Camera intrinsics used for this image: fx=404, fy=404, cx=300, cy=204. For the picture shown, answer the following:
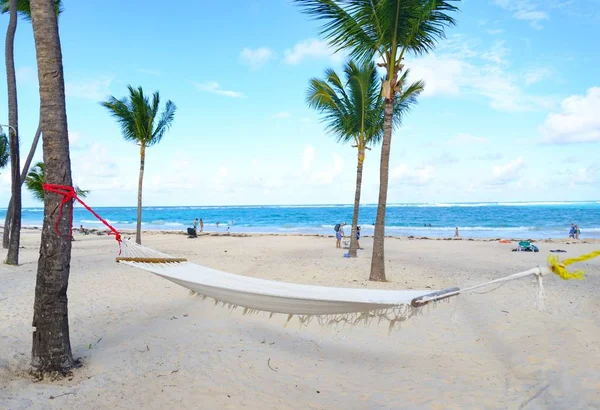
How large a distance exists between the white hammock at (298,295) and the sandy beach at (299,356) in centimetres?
64

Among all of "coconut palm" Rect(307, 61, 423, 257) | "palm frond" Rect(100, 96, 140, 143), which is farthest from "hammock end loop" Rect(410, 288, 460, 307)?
"palm frond" Rect(100, 96, 140, 143)

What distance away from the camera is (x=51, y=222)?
2967mm

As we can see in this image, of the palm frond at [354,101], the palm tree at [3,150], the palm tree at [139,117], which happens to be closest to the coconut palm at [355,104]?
the palm frond at [354,101]

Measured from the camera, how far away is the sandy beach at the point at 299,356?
2918 millimetres

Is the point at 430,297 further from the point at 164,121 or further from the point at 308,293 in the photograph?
the point at 164,121

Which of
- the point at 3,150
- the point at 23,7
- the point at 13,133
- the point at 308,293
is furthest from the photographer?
the point at 3,150

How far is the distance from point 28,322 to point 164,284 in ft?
7.15

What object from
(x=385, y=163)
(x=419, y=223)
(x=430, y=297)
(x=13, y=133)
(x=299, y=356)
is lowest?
(x=299, y=356)

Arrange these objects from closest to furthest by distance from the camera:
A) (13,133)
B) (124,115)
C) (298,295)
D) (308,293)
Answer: (298,295) < (308,293) < (13,133) < (124,115)

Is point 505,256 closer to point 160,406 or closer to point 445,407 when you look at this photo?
point 445,407

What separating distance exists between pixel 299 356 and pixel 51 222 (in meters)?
2.36

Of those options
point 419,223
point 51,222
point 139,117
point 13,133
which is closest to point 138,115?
point 139,117

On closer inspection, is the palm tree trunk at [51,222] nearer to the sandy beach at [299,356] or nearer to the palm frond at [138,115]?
the sandy beach at [299,356]

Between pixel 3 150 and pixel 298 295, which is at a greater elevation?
pixel 3 150
